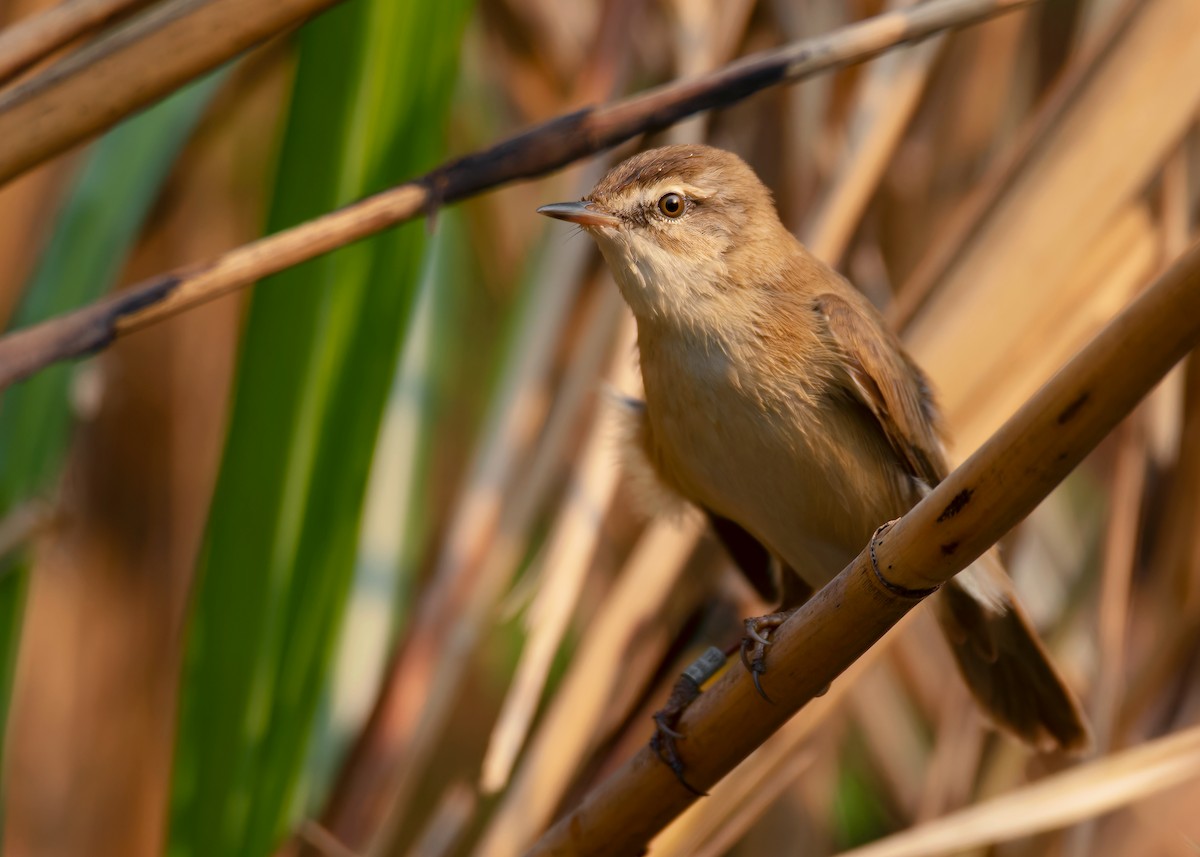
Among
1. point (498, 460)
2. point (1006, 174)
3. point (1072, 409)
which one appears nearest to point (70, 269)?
point (498, 460)

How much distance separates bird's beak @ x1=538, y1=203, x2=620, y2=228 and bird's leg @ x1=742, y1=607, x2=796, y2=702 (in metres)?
0.64

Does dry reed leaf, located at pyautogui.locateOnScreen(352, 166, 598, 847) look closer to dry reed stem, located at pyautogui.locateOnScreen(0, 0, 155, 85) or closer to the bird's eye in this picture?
the bird's eye

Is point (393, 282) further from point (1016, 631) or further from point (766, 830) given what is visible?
point (766, 830)

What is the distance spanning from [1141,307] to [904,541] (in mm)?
262

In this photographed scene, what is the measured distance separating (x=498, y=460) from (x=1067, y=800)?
3.21 ft

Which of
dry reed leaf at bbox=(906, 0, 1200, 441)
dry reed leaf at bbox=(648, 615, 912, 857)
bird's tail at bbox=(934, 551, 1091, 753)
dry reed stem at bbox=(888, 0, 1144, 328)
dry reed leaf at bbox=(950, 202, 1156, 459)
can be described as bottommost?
bird's tail at bbox=(934, 551, 1091, 753)

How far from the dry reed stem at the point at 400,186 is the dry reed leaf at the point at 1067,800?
93 centimetres

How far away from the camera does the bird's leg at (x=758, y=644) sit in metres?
1.17

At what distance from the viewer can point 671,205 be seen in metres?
1.87

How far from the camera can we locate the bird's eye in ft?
6.12

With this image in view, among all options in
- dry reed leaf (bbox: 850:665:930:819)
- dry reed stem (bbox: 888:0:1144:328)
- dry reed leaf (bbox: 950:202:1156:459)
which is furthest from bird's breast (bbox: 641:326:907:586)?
dry reed leaf (bbox: 850:665:930:819)

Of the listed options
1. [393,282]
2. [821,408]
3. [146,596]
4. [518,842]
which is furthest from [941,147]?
[146,596]

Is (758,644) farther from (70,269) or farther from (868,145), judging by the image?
(70,269)

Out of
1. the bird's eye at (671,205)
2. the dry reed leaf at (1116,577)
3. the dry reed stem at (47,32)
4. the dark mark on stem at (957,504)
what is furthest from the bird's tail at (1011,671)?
the dry reed stem at (47,32)
